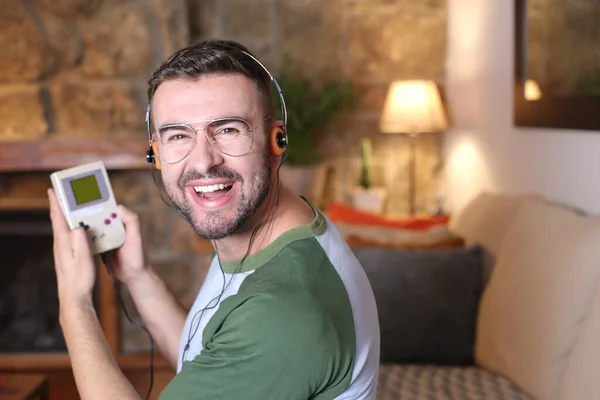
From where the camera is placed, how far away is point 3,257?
3.58 metres

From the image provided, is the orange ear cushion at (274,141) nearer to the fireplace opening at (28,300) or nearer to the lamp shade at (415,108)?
the lamp shade at (415,108)

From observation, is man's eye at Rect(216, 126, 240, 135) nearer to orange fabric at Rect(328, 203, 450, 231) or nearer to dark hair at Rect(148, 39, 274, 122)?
dark hair at Rect(148, 39, 274, 122)

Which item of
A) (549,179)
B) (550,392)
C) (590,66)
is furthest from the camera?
(549,179)

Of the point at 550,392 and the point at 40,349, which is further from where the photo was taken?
the point at 40,349

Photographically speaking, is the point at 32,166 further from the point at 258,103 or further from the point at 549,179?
the point at 258,103

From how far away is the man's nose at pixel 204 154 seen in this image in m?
1.14

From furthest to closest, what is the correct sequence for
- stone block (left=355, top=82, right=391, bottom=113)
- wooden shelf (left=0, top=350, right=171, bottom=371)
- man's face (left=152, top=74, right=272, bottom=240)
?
stone block (left=355, top=82, right=391, bottom=113), wooden shelf (left=0, top=350, right=171, bottom=371), man's face (left=152, top=74, right=272, bottom=240)

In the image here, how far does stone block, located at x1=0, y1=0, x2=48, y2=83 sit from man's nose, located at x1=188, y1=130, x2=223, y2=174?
8.03 ft

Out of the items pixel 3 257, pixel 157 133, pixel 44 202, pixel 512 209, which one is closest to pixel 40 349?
pixel 3 257

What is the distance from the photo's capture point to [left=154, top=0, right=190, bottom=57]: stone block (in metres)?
3.37

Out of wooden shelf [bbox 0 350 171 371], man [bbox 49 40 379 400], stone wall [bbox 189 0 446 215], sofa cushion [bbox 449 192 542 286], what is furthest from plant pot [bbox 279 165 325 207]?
man [bbox 49 40 379 400]

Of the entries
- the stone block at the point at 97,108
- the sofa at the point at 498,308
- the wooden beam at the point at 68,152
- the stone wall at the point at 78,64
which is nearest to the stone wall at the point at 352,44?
the stone wall at the point at 78,64

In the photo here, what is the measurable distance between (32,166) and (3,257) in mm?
496

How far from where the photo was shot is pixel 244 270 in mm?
1182
